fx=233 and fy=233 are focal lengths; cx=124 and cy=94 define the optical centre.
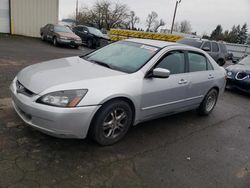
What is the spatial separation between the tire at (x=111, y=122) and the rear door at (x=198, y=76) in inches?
60.6

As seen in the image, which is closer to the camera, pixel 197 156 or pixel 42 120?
pixel 42 120

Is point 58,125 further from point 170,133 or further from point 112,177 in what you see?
point 170,133

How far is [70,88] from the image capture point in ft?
9.47

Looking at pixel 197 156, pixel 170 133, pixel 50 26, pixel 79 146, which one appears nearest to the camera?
pixel 79 146

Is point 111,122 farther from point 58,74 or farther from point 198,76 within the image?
point 198,76

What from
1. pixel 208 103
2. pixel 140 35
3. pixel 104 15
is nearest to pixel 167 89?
pixel 208 103

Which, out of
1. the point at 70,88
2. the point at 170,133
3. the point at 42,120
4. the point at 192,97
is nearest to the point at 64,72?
the point at 70,88

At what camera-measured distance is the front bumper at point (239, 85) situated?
25.3 feet

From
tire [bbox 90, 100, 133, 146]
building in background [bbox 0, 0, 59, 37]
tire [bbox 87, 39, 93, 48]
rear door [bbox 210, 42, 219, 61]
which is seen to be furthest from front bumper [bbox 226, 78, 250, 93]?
building in background [bbox 0, 0, 59, 37]

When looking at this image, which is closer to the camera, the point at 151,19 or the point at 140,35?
the point at 140,35

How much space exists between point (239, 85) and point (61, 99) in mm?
6878

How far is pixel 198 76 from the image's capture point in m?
4.54

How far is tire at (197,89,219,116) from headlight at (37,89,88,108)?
Result: 3.14m

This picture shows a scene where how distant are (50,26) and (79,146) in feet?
47.8
